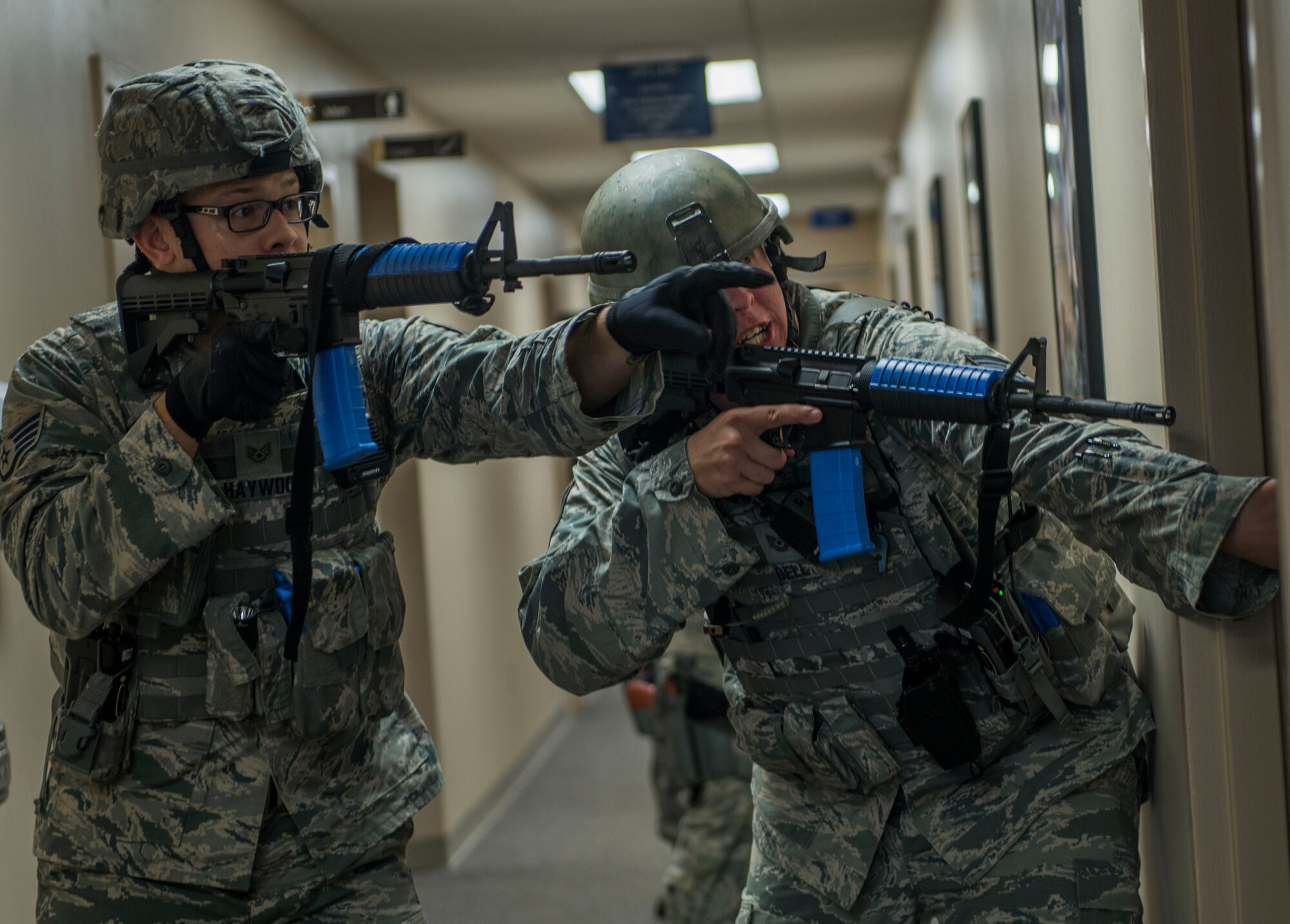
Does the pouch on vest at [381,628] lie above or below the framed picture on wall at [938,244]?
below

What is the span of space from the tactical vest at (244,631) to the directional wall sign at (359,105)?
2.29 m

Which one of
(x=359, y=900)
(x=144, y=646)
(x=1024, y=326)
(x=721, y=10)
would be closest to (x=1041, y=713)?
(x=359, y=900)

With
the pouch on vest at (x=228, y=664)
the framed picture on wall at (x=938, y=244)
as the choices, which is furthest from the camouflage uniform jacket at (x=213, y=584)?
the framed picture on wall at (x=938, y=244)

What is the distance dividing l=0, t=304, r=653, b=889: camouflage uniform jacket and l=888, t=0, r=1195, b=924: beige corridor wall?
63cm

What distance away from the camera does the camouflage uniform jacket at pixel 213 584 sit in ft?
5.03

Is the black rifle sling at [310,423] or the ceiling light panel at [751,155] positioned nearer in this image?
the black rifle sling at [310,423]

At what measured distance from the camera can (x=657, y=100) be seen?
5.11 m

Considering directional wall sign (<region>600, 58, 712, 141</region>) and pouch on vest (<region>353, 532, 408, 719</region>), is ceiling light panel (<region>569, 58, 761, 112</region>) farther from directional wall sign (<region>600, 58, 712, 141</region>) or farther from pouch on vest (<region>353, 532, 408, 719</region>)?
pouch on vest (<region>353, 532, 408, 719</region>)

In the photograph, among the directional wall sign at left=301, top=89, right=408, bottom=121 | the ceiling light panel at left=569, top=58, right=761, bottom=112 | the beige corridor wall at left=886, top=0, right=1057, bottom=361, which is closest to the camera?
the beige corridor wall at left=886, top=0, right=1057, bottom=361

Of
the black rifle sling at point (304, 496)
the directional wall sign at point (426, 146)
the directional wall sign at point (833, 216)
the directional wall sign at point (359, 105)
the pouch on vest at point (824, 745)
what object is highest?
the directional wall sign at point (833, 216)

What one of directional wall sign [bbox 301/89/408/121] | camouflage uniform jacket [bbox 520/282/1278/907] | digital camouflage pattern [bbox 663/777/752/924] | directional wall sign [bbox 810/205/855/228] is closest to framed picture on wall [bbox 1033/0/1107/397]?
camouflage uniform jacket [bbox 520/282/1278/907]

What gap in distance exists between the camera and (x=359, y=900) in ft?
5.34

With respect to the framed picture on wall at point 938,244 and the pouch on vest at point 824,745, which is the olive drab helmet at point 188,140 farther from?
the framed picture on wall at point 938,244

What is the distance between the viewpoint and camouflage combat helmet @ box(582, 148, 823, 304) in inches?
69.8
